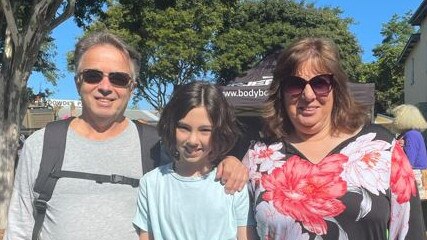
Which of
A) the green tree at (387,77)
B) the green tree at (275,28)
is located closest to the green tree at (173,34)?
the green tree at (275,28)

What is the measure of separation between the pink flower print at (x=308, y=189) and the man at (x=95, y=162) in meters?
0.15

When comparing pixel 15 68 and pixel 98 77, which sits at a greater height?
pixel 15 68

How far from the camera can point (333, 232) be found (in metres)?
2.41

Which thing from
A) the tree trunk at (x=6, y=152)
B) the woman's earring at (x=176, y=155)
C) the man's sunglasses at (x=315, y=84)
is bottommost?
the tree trunk at (x=6, y=152)

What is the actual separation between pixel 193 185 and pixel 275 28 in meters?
34.5

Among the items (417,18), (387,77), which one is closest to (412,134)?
(417,18)

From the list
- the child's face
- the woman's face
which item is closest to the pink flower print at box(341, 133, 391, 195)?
the woman's face

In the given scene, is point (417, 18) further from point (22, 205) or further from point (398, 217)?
point (22, 205)

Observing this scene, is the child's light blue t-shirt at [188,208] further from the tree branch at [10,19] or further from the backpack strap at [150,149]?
the tree branch at [10,19]

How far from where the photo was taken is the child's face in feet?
8.22

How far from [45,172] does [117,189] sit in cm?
30

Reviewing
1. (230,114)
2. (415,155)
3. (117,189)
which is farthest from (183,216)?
(415,155)

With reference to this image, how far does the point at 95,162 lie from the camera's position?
8.31 feet

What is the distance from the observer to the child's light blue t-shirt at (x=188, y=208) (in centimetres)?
250
